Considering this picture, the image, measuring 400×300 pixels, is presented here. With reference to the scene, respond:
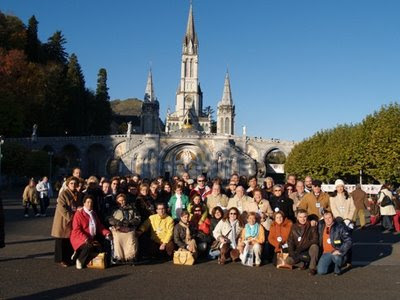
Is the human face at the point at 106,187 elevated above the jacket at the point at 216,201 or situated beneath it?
elevated above

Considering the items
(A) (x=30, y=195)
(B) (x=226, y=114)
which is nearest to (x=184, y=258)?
(A) (x=30, y=195)

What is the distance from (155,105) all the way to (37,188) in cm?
6107

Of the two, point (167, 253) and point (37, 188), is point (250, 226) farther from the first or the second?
point (37, 188)

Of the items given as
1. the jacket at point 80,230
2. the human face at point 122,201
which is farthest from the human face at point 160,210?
the jacket at point 80,230

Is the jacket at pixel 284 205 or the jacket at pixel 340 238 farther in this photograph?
the jacket at pixel 284 205

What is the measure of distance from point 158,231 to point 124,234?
851 millimetres

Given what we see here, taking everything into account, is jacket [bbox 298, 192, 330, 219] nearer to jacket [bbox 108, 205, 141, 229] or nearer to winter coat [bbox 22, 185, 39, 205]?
jacket [bbox 108, 205, 141, 229]

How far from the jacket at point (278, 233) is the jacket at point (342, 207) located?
1703mm

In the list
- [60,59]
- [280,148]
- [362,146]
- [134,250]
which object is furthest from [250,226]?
[60,59]

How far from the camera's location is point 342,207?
10.9m

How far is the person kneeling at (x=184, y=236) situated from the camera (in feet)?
31.7

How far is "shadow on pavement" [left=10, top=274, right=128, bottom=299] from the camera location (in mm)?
6934

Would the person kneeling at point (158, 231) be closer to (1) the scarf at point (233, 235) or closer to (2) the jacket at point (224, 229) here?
(2) the jacket at point (224, 229)

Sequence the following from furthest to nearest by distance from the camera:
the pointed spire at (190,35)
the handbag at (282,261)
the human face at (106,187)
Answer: the pointed spire at (190,35) → the human face at (106,187) → the handbag at (282,261)
